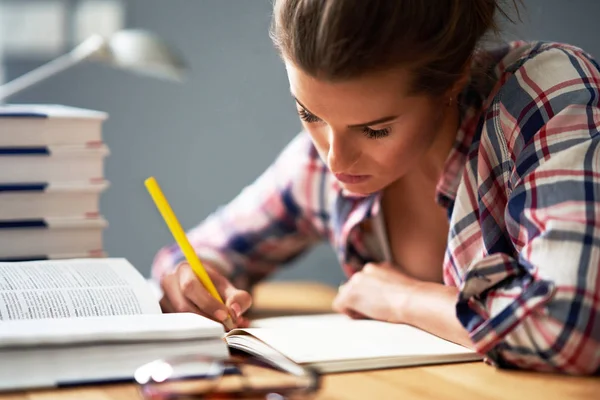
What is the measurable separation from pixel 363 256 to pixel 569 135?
46 centimetres

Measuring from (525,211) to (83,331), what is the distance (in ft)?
1.48

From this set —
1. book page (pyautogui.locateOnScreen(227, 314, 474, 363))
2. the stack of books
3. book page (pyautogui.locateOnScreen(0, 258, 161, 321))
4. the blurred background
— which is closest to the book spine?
the stack of books

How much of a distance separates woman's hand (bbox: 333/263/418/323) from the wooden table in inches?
7.2

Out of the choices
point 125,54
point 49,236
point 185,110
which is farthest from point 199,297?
point 185,110

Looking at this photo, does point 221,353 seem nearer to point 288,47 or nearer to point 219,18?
point 288,47

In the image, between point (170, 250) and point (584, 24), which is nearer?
point (170, 250)

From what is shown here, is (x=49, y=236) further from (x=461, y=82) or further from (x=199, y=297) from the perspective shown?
(x=461, y=82)

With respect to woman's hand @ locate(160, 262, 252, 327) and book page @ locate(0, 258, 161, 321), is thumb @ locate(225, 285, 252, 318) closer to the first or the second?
woman's hand @ locate(160, 262, 252, 327)

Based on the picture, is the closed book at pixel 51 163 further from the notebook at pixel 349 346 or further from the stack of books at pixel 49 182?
the notebook at pixel 349 346

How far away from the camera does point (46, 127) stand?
3.76 feet

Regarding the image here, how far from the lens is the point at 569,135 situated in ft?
2.89

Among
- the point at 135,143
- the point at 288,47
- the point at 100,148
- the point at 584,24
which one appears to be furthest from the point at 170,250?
the point at 584,24

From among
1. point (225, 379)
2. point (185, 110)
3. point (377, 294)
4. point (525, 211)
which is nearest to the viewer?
point (225, 379)

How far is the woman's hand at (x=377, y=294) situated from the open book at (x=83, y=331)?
269mm
